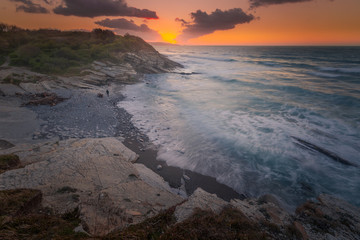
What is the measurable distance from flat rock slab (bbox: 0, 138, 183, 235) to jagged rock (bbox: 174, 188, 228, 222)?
0.60 meters

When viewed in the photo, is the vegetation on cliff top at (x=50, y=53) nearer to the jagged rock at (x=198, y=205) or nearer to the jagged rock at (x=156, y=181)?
the jagged rock at (x=156, y=181)

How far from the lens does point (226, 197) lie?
19.6ft

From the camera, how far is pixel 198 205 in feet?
12.6

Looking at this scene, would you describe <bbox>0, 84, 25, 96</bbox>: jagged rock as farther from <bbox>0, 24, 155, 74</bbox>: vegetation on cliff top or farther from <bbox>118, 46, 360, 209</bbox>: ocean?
<bbox>118, 46, 360, 209</bbox>: ocean

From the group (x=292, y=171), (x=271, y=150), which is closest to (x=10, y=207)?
(x=292, y=171)

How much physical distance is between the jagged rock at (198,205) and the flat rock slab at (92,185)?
598mm

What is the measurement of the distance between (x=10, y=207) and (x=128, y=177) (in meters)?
2.94

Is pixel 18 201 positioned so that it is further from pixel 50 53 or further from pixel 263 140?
pixel 50 53

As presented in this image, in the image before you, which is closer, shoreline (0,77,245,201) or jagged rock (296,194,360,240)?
jagged rock (296,194,360,240)

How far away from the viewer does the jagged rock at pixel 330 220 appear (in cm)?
372

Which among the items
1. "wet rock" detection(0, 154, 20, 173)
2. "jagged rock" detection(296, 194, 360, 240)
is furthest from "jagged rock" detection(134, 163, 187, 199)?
"wet rock" detection(0, 154, 20, 173)

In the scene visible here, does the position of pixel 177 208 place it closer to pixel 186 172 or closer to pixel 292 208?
pixel 186 172

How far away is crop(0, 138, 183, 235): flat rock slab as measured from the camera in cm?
334

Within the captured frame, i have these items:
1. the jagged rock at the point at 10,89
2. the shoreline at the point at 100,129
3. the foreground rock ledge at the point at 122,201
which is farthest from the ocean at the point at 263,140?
the jagged rock at the point at 10,89
